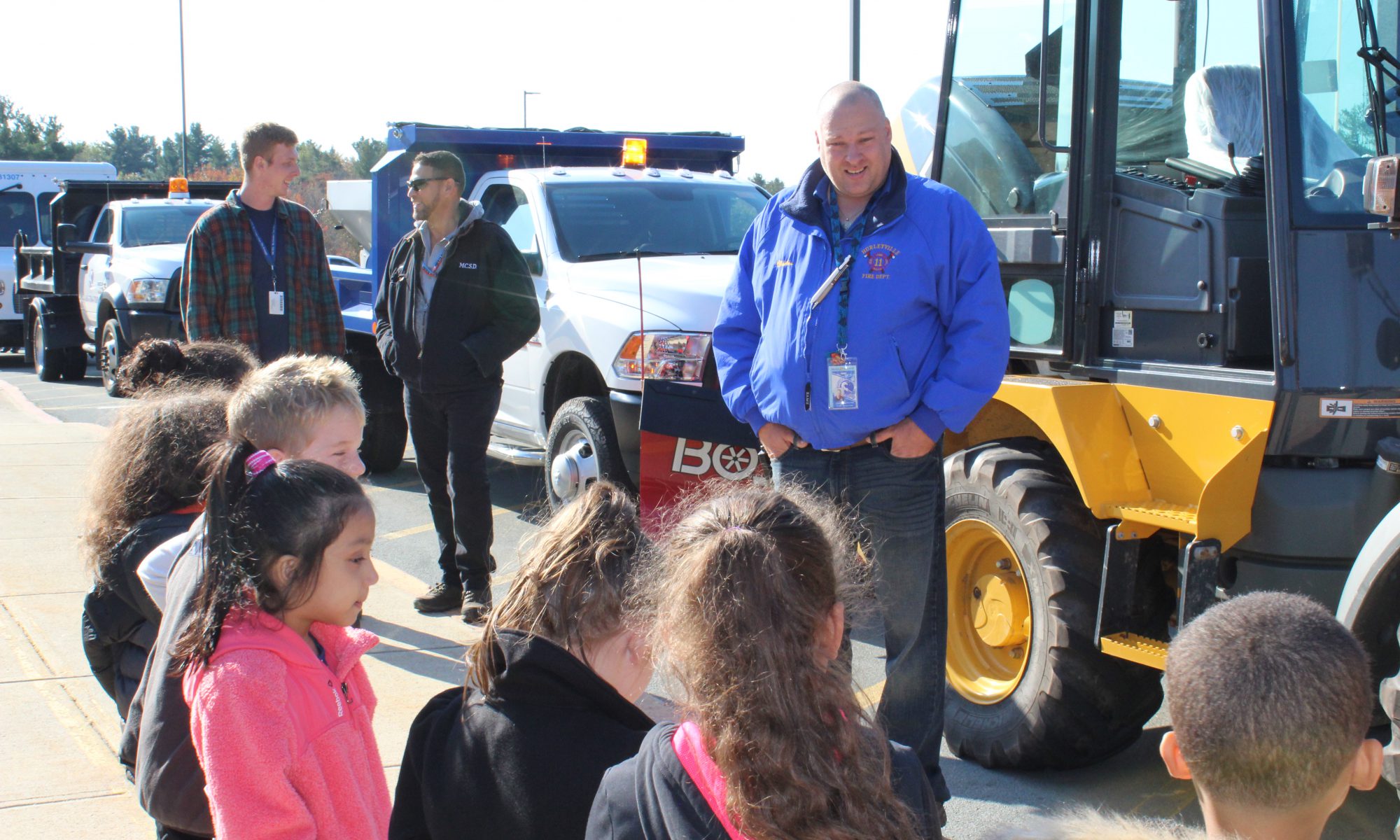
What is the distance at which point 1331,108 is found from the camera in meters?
3.36

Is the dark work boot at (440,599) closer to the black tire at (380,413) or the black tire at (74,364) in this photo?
the black tire at (380,413)

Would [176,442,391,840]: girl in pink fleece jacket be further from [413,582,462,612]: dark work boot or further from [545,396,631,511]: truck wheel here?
[545,396,631,511]: truck wheel

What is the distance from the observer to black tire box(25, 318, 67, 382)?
1622 cm

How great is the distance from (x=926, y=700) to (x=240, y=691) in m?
2.10

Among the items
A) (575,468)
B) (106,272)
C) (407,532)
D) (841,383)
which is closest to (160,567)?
(841,383)

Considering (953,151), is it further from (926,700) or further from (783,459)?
(926,700)

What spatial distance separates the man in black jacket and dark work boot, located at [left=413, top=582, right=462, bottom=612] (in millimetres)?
183

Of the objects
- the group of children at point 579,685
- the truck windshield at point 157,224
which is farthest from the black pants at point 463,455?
the truck windshield at point 157,224

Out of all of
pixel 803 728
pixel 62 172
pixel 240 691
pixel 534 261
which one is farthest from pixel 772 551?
pixel 62 172

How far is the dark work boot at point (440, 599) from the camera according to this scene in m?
5.72

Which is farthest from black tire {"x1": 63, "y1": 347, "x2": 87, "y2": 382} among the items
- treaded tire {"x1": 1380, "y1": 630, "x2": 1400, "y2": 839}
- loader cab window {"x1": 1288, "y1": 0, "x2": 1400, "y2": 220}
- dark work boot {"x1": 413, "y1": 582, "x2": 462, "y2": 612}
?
treaded tire {"x1": 1380, "y1": 630, "x2": 1400, "y2": 839}

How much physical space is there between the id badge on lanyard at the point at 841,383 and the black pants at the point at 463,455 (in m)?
2.47

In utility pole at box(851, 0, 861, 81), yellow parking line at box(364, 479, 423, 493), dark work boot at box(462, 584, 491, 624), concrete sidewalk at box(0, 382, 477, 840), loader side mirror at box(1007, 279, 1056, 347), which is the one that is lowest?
concrete sidewalk at box(0, 382, 477, 840)

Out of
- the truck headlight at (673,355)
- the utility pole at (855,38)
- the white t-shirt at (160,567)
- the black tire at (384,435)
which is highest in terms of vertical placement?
the utility pole at (855,38)
